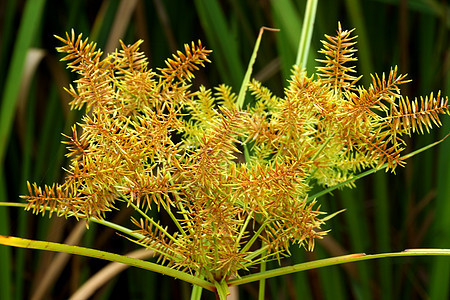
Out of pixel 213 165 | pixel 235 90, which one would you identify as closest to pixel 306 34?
pixel 213 165

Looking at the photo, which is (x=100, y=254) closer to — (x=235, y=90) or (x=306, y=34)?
(x=306, y=34)

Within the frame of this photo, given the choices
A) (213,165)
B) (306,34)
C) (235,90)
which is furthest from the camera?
(235,90)

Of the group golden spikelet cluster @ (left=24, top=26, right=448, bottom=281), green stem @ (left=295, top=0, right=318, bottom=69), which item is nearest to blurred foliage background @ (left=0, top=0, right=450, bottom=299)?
green stem @ (left=295, top=0, right=318, bottom=69)

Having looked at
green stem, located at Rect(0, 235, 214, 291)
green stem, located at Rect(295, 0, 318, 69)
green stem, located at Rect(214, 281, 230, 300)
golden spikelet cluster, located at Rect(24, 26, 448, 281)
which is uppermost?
green stem, located at Rect(295, 0, 318, 69)

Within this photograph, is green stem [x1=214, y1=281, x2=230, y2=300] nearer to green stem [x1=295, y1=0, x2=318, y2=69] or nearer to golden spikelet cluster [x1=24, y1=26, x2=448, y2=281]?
golden spikelet cluster [x1=24, y1=26, x2=448, y2=281]

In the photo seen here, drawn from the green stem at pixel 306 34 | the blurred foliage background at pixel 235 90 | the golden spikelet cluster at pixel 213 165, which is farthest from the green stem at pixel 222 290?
the blurred foliage background at pixel 235 90

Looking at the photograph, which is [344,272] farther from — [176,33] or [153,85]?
[153,85]

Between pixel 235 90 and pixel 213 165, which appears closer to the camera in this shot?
pixel 213 165

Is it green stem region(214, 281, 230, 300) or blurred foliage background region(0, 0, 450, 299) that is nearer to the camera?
green stem region(214, 281, 230, 300)

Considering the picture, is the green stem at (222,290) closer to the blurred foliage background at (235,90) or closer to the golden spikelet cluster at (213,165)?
the golden spikelet cluster at (213,165)

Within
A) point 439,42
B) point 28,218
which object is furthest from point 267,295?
point 439,42
